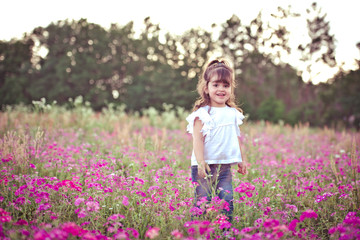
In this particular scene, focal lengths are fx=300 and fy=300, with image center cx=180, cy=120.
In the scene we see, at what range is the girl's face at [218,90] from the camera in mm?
2902

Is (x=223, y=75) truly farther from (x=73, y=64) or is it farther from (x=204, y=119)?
(x=73, y=64)

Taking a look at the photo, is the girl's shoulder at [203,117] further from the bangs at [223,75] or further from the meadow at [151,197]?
the meadow at [151,197]

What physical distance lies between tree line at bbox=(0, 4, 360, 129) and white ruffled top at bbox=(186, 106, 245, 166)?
707 inches

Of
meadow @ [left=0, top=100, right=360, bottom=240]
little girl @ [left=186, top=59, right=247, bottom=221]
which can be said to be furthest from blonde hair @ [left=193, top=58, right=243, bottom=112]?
meadow @ [left=0, top=100, right=360, bottom=240]

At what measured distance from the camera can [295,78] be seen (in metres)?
23.7

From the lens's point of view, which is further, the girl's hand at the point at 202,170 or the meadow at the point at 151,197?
the girl's hand at the point at 202,170

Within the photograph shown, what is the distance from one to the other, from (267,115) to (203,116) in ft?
58.6

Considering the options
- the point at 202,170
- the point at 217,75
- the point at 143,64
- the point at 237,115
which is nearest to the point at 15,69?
the point at 143,64

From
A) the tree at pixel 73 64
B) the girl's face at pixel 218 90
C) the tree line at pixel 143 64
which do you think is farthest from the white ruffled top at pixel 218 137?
the tree at pixel 73 64

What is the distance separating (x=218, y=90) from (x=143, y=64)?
2782cm

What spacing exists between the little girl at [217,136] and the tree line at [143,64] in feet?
58.8

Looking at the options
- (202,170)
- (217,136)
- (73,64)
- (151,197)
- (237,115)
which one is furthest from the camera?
(73,64)

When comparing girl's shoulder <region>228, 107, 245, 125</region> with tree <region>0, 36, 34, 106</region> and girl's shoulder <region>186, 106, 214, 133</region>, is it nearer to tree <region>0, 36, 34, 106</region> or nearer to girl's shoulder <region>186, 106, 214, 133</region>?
girl's shoulder <region>186, 106, 214, 133</region>

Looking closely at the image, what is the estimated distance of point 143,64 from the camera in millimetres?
29922
